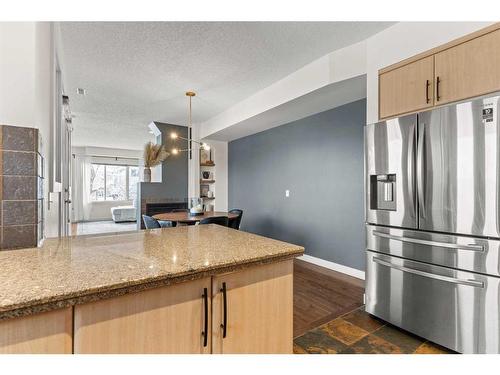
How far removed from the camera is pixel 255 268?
3.57ft

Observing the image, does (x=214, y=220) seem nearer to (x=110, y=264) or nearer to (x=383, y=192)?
(x=383, y=192)

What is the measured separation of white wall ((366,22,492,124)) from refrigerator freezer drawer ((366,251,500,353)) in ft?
4.25

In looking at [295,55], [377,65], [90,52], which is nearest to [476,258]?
[377,65]

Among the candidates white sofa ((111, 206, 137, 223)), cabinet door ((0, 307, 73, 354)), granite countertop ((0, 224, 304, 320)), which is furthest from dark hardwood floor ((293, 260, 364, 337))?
white sofa ((111, 206, 137, 223))

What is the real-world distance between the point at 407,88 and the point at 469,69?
15.6 inches

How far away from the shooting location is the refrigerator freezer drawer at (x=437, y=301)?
1566 millimetres

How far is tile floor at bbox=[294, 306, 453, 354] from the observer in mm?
1799

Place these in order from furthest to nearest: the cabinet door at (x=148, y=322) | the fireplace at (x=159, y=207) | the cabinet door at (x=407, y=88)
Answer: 1. the fireplace at (x=159, y=207)
2. the cabinet door at (x=407, y=88)
3. the cabinet door at (x=148, y=322)

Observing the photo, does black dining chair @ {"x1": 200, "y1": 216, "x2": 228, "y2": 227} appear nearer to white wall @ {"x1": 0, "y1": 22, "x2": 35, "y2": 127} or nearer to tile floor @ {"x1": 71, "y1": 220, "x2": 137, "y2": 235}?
white wall @ {"x1": 0, "y1": 22, "x2": 35, "y2": 127}

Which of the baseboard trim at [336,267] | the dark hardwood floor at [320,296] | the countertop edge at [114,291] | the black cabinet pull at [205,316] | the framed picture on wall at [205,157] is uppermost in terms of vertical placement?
the framed picture on wall at [205,157]

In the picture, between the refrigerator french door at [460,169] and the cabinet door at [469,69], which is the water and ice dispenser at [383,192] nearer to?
the refrigerator french door at [460,169]

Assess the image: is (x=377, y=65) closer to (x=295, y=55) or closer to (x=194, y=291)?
(x=295, y=55)

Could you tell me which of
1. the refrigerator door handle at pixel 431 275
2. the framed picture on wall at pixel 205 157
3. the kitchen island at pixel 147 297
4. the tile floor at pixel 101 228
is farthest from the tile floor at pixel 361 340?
the tile floor at pixel 101 228

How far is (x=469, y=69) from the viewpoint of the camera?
1.71 metres
